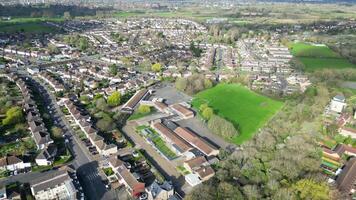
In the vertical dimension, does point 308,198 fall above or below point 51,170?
above

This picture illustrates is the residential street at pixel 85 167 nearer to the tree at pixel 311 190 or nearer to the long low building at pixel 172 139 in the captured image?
the long low building at pixel 172 139

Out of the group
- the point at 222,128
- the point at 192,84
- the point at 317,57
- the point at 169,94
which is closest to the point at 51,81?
the point at 169,94

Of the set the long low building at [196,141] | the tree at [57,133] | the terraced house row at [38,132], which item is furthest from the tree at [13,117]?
the long low building at [196,141]

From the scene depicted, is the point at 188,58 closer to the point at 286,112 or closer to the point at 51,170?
the point at 286,112

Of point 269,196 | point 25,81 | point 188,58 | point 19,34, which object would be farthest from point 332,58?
point 19,34

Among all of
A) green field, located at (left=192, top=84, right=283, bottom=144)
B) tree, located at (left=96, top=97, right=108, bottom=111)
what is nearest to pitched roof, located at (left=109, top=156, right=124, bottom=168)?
tree, located at (left=96, top=97, right=108, bottom=111)

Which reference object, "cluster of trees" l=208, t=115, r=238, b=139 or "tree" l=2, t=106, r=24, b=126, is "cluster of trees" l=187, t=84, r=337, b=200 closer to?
"cluster of trees" l=208, t=115, r=238, b=139
